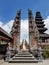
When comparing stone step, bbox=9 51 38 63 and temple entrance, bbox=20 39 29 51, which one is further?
temple entrance, bbox=20 39 29 51

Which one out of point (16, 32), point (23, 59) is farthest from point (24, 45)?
point (23, 59)

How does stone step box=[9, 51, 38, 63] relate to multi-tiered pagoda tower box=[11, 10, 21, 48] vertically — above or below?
below

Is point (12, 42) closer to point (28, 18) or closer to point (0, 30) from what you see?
point (28, 18)

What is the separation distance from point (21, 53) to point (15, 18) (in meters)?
6.13

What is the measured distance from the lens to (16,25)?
2608 cm

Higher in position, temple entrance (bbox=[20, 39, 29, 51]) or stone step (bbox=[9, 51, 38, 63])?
temple entrance (bbox=[20, 39, 29, 51])

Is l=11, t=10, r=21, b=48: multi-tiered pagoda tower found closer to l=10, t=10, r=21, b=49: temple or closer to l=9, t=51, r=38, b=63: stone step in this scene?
l=10, t=10, r=21, b=49: temple

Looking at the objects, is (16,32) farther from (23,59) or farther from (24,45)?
(23,59)

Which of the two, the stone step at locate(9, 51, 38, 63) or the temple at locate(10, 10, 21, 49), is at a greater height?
the temple at locate(10, 10, 21, 49)

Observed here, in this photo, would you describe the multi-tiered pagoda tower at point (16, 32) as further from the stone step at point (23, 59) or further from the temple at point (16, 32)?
the stone step at point (23, 59)

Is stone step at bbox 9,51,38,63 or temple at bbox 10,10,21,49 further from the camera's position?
temple at bbox 10,10,21,49

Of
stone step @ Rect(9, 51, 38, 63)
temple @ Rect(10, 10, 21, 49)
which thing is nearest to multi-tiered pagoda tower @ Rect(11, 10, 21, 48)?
temple @ Rect(10, 10, 21, 49)

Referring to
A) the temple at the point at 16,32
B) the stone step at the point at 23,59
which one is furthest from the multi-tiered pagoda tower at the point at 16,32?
the stone step at the point at 23,59

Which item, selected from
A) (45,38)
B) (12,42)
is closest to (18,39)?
(12,42)
